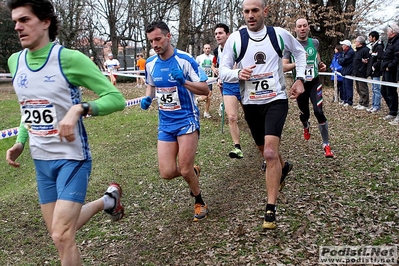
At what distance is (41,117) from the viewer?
3.17 m

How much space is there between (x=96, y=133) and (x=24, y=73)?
926 cm

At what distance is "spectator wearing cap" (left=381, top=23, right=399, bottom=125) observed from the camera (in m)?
11.1

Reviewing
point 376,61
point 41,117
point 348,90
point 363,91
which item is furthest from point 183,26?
point 41,117

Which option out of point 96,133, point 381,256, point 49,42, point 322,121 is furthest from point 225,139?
point 49,42

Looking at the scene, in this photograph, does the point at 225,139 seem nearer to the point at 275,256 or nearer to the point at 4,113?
the point at 275,256

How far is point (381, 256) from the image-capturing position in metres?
3.89

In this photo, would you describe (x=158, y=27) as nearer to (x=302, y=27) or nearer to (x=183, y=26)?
(x=302, y=27)

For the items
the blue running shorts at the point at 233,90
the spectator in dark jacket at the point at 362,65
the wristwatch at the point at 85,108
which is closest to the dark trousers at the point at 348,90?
the spectator in dark jacket at the point at 362,65

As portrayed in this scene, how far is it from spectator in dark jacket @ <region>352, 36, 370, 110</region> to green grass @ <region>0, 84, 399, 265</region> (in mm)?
4662

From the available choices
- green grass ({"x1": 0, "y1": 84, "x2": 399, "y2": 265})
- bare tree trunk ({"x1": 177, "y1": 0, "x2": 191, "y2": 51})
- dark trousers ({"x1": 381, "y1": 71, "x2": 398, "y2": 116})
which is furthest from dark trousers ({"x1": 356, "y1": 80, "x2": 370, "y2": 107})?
bare tree trunk ({"x1": 177, "y1": 0, "x2": 191, "y2": 51})

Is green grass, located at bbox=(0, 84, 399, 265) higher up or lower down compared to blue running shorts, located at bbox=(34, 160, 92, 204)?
lower down

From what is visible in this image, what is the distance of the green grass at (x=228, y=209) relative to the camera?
4.33m

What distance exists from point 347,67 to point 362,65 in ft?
3.11

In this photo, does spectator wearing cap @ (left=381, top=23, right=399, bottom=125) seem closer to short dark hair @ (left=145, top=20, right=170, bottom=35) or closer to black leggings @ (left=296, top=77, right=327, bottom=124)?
black leggings @ (left=296, top=77, right=327, bottom=124)
